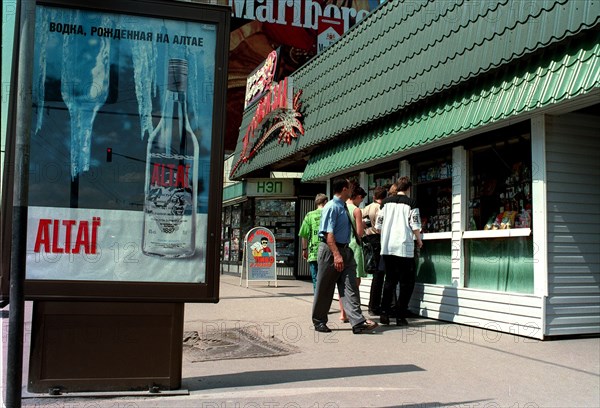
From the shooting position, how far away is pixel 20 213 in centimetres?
291

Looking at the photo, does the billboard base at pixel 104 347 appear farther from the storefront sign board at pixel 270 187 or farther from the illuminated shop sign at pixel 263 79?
the storefront sign board at pixel 270 187

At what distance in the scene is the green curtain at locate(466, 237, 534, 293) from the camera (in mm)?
6816

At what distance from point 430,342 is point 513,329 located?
3.33ft

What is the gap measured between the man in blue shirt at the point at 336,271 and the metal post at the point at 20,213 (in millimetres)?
4480

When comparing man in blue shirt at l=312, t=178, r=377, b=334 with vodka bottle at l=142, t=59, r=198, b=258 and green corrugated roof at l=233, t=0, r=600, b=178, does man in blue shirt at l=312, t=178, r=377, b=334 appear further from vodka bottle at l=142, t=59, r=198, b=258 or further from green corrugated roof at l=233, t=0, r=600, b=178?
vodka bottle at l=142, t=59, r=198, b=258

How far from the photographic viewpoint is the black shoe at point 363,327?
709 cm

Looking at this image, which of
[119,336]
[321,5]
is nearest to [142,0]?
[119,336]

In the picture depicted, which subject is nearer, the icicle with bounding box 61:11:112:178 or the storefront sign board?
the icicle with bounding box 61:11:112:178

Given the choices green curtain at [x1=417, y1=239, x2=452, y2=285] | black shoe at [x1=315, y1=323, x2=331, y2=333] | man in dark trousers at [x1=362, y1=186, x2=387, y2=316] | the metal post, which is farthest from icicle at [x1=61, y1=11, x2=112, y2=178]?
green curtain at [x1=417, y1=239, x2=452, y2=285]

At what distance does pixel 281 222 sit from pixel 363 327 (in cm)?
1103

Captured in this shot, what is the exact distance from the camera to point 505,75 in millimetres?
6828

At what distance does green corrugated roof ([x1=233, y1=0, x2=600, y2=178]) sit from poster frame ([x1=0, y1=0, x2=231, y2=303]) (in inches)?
136

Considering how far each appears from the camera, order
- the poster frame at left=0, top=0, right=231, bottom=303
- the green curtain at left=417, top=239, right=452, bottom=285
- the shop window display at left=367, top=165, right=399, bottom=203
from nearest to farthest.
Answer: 1. the poster frame at left=0, top=0, right=231, bottom=303
2. the green curtain at left=417, top=239, right=452, bottom=285
3. the shop window display at left=367, top=165, right=399, bottom=203

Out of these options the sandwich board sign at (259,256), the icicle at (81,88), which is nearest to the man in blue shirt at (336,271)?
the icicle at (81,88)
